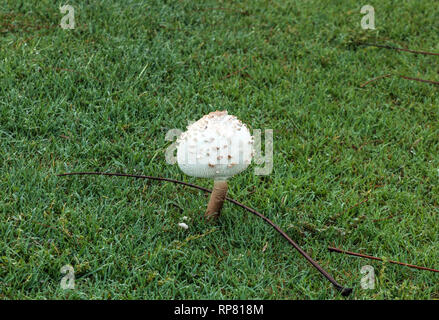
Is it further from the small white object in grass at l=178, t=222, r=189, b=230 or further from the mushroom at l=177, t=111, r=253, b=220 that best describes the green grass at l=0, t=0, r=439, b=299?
the mushroom at l=177, t=111, r=253, b=220

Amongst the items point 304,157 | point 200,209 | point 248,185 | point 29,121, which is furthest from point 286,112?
point 29,121

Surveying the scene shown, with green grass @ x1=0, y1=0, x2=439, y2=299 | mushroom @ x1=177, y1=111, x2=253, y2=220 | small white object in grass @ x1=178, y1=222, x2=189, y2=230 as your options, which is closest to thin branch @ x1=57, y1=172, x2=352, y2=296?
green grass @ x1=0, y1=0, x2=439, y2=299

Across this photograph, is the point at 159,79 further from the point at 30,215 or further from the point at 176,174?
the point at 30,215

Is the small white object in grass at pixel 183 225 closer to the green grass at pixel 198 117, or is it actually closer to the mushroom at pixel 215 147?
the green grass at pixel 198 117

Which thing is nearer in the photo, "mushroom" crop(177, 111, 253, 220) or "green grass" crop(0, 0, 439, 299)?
"mushroom" crop(177, 111, 253, 220)

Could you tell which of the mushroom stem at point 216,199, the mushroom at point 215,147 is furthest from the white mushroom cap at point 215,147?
the mushroom stem at point 216,199

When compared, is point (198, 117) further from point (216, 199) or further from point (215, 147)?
point (215, 147)
